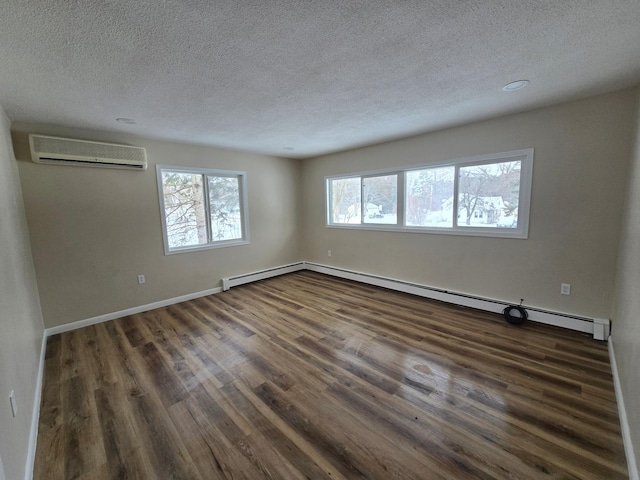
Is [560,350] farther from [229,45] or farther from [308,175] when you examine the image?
[308,175]

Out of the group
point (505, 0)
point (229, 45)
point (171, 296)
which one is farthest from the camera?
point (171, 296)

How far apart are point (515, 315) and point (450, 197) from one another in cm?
166

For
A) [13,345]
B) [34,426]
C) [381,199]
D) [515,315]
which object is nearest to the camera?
[13,345]

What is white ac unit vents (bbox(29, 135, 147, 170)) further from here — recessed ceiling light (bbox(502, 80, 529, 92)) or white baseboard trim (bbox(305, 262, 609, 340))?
recessed ceiling light (bbox(502, 80, 529, 92))

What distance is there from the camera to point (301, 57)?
68.4 inches

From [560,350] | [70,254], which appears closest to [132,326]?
[70,254]

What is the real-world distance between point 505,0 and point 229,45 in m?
1.52

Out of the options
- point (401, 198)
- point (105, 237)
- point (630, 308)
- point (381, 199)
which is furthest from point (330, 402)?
point (105, 237)

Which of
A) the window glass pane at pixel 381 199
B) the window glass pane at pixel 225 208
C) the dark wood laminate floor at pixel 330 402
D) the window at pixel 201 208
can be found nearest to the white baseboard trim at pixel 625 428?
the dark wood laminate floor at pixel 330 402

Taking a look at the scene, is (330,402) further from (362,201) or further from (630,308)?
(362,201)

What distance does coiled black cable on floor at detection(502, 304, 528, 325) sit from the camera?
296 cm

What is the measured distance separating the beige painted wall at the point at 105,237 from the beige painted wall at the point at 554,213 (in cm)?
344

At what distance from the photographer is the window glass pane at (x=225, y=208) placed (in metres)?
4.43

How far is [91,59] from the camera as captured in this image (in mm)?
1677
